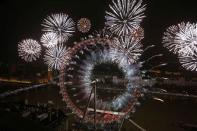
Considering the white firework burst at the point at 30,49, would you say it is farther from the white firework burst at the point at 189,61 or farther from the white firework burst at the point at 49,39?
the white firework burst at the point at 189,61

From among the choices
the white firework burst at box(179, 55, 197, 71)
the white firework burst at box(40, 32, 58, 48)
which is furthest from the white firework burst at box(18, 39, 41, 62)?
the white firework burst at box(179, 55, 197, 71)

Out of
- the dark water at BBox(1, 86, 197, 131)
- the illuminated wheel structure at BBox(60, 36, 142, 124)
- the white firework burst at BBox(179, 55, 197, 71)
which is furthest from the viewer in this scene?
the dark water at BBox(1, 86, 197, 131)

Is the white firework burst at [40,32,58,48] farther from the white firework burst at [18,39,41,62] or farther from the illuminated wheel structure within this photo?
the illuminated wheel structure

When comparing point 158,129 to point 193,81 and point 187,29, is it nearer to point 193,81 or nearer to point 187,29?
point 187,29

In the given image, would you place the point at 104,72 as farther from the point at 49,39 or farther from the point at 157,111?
the point at 157,111

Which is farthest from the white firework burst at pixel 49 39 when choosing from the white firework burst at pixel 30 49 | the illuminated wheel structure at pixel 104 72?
the illuminated wheel structure at pixel 104 72

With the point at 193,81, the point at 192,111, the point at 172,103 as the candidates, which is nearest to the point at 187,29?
the point at 192,111

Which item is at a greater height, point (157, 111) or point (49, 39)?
point (49, 39)

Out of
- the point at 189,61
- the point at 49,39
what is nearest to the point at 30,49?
the point at 49,39
